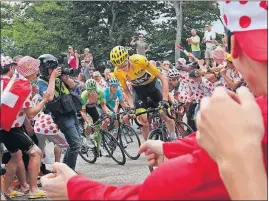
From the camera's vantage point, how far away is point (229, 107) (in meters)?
1.06

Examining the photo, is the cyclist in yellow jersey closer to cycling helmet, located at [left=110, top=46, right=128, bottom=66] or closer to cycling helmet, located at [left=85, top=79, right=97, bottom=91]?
cycling helmet, located at [left=110, top=46, right=128, bottom=66]

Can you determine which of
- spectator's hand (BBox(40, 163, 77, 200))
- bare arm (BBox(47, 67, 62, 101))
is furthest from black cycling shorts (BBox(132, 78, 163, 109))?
spectator's hand (BBox(40, 163, 77, 200))

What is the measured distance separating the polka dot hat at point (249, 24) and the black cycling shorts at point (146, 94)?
7.94m

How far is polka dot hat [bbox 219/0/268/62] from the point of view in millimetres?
1191

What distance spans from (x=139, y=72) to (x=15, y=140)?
315 centimetres

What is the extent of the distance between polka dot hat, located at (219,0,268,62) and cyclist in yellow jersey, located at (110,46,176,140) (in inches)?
291

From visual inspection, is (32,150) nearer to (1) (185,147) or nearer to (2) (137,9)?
(1) (185,147)

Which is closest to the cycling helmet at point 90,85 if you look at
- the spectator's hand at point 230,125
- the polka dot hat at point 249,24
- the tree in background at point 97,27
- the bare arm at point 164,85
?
A: the bare arm at point 164,85

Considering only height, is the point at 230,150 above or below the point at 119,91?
above

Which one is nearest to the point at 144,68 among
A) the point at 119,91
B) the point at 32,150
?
the point at 32,150

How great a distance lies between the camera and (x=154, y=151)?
1.97 metres

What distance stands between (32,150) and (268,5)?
18.2 ft

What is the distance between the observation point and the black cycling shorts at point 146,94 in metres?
9.29

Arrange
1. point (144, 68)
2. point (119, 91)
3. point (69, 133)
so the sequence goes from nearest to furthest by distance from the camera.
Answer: point (69, 133)
point (144, 68)
point (119, 91)
